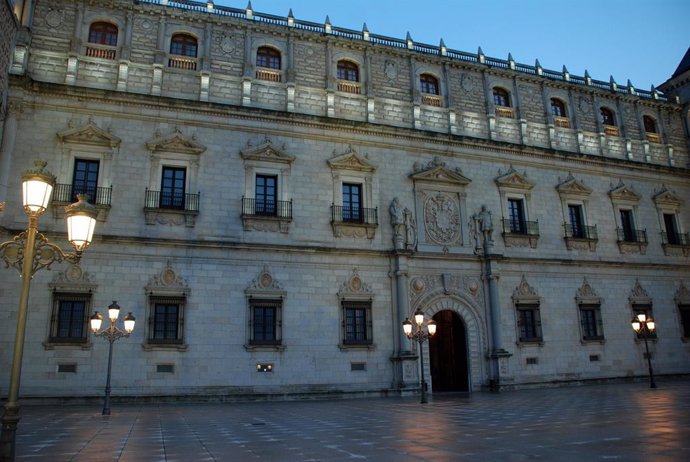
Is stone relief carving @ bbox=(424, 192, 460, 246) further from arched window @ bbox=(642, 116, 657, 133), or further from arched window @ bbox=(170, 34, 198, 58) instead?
arched window @ bbox=(642, 116, 657, 133)

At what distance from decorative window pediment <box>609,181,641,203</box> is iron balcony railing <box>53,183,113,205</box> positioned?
24.0 m

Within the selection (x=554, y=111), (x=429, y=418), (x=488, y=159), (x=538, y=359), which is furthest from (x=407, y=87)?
(x=429, y=418)

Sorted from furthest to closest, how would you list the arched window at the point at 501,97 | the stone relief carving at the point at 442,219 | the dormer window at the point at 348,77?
the arched window at the point at 501,97 < the dormer window at the point at 348,77 < the stone relief carving at the point at 442,219

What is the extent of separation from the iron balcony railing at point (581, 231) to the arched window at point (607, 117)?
22.3 ft

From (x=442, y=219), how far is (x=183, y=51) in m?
13.3

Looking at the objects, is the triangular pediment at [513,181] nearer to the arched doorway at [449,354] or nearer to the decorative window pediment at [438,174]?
the decorative window pediment at [438,174]

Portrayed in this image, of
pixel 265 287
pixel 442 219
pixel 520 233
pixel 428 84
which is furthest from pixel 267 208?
pixel 520 233

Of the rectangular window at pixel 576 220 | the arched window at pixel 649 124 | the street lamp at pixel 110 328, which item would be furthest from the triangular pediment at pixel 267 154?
the arched window at pixel 649 124

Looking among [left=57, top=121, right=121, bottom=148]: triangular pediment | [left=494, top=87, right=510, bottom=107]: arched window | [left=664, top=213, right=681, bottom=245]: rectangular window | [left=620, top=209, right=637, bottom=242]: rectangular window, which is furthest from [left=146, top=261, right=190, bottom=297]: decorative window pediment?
[left=664, top=213, right=681, bottom=245]: rectangular window

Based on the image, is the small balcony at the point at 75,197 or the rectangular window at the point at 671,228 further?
the rectangular window at the point at 671,228

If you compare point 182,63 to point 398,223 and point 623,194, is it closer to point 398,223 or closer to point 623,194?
point 398,223

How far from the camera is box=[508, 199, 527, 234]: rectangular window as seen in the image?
25047mm

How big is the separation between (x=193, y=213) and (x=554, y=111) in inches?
772

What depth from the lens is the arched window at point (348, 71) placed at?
24234 millimetres
